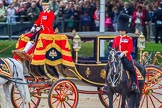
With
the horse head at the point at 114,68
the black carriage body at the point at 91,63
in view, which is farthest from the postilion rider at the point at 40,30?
the horse head at the point at 114,68

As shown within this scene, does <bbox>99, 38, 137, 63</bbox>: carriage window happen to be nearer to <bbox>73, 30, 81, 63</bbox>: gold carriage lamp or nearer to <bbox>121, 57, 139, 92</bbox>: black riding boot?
<bbox>73, 30, 81, 63</bbox>: gold carriage lamp

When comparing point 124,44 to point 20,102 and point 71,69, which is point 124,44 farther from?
point 20,102

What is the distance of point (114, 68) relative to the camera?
1428 cm

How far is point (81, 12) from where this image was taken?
30359mm

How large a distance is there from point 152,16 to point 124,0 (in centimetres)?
303

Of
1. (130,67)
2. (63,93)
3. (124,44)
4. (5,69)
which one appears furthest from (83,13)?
(130,67)

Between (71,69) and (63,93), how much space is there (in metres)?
0.53

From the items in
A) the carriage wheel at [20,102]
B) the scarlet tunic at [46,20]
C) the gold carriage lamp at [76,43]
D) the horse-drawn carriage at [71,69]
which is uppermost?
the scarlet tunic at [46,20]

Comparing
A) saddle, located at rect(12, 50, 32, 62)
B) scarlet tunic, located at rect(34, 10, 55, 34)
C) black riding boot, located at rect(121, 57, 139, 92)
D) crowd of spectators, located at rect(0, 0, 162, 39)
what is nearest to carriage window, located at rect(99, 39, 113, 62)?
scarlet tunic, located at rect(34, 10, 55, 34)

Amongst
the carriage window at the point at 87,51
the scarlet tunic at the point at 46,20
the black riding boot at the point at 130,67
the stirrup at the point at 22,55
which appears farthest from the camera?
the scarlet tunic at the point at 46,20

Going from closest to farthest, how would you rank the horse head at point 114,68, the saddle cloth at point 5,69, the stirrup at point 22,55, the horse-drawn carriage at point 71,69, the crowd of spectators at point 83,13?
the horse head at point 114,68, the saddle cloth at point 5,69, the horse-drawn carriage at point 71,69, the stirrup at point 22,55, the crowd of spectators at point 83,13

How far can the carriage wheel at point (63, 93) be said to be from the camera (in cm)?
1520

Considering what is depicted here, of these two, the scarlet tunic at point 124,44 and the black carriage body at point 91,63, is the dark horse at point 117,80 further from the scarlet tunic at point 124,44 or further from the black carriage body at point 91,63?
the black carriage body at point 91,63

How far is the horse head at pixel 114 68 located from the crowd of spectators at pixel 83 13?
15172mm
